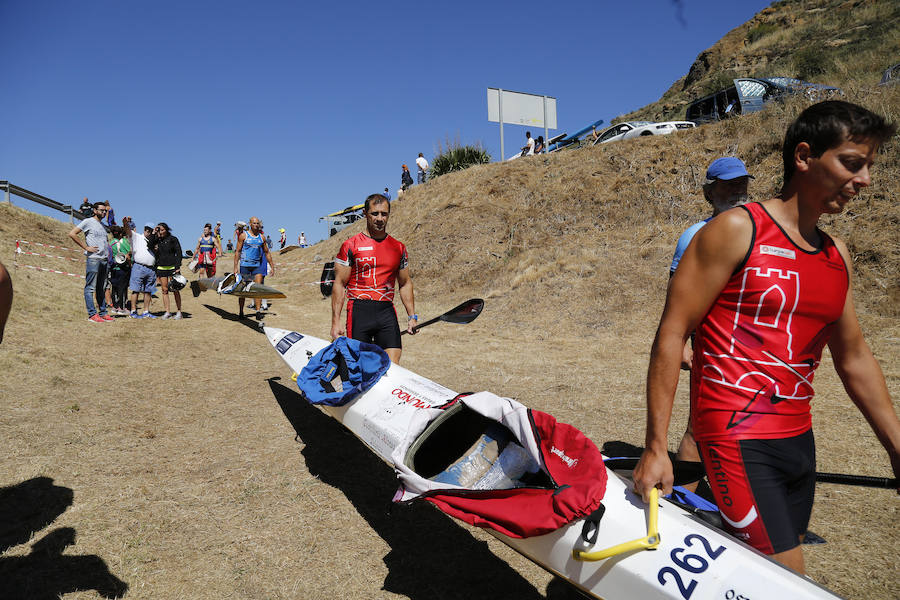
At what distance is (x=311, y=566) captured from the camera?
293 centimetres

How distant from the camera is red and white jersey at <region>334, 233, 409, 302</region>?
4582mm

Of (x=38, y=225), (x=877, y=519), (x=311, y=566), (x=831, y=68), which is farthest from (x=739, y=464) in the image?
(x=831, y=68)

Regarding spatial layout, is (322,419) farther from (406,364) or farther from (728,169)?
(728,169)

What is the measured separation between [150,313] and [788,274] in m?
12.0

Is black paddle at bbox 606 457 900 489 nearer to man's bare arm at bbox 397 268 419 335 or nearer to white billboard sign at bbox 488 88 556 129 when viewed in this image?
man's bare arm at bbox 397 268 419 335

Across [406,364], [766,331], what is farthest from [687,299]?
[406,364]

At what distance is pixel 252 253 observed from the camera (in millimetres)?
10250

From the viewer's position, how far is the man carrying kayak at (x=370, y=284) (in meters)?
4.53

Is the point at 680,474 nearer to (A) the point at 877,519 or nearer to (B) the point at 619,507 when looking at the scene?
(B) the point at 619,507

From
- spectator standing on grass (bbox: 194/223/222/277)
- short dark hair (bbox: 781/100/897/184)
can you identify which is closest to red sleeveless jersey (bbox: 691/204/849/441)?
short dark hair (bbox: 781/100/897/184)

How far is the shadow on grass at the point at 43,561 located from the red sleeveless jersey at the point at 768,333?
3.20 meters

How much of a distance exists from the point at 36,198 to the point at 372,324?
1751 cm

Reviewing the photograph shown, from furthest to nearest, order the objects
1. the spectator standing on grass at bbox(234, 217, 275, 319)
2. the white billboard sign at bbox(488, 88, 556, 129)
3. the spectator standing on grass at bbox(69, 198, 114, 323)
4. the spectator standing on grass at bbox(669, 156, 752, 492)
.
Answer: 1. the white billboard sign at bbox(488, 88, 556, 129)
2. the spectator standing on grass at bbox(234, 217, 275, 319)
3. the spectator standing on grass at bbox(69, 198, 114, 323)
4. the spectator standing on grass at bbox(669, 156, 752, 492)

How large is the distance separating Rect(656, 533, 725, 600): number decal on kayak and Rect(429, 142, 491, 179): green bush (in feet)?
65.9
